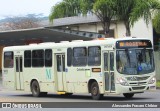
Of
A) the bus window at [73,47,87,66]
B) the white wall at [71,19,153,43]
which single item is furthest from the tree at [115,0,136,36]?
the bus window at [73,47,87,66]

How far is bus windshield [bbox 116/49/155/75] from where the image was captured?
870 inches

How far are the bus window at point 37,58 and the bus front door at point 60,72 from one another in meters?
→ 1.30

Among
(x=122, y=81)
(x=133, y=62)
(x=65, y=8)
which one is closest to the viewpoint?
(x=122, y=81)

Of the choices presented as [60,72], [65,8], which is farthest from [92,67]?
[65,8]

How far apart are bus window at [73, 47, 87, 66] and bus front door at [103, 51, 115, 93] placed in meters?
1.37

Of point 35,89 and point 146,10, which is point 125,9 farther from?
point 35,89

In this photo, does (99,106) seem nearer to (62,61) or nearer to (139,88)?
(139,88)

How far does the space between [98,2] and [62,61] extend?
1095 cm

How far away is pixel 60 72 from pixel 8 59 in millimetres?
5322

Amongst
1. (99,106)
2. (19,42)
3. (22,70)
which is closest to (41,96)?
(22,70)

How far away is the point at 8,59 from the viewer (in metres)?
29.5

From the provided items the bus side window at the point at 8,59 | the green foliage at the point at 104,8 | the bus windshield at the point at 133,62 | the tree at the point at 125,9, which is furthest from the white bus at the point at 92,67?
the tree at the point at 125,9

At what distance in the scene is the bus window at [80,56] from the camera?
2367cm

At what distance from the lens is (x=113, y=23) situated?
Answer: 47438 mm
